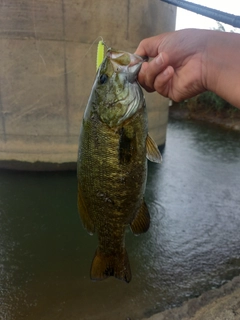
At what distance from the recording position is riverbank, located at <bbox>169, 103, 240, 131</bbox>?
1227 cm

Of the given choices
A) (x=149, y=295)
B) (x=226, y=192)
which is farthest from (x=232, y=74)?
(x=226, y=192)

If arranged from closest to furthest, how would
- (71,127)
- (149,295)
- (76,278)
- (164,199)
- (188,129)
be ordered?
(149,295)
(76,278)
(164,199)
(71,127)
(188,129)

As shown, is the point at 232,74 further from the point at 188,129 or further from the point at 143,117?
the point at 188,129

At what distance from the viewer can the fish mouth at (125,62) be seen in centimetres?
148

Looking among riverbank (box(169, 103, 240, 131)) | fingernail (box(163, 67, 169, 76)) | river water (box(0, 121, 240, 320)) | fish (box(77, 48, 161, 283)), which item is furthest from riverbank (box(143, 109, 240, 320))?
riverbank (box(169, 103, 240, 131))

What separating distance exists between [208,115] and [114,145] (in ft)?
42.5

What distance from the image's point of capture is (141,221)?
1749 mm

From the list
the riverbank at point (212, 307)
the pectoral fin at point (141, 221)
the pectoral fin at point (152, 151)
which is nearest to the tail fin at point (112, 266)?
the pectoral fin at point (141, 221)

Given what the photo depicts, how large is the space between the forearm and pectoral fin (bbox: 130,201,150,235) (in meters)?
0.78

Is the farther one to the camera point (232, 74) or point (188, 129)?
point (188, 129)

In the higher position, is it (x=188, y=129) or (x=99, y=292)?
(x=99, y=292)

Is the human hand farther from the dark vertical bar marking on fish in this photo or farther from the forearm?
the dark vertical bar marking on fish

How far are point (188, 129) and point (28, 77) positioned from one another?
22.9 ft

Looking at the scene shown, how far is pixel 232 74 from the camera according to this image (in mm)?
1586
